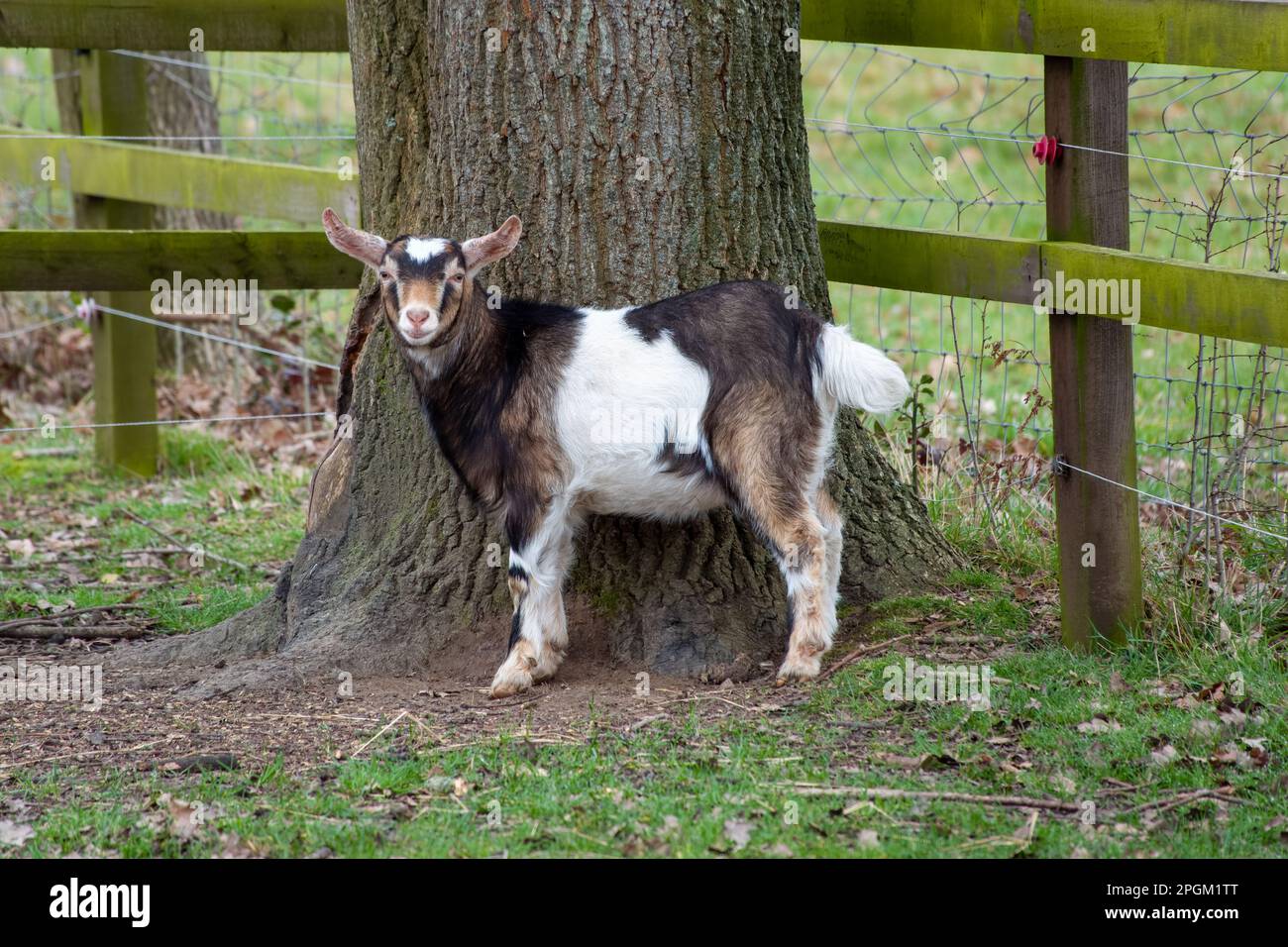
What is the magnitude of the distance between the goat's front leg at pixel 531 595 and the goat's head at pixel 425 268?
0.63 m

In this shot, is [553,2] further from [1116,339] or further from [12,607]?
[12,607]

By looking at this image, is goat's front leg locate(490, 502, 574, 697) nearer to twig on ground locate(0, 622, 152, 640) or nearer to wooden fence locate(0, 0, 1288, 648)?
wooden fence locate(0, 0, 1288, 648)

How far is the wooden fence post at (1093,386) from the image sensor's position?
4.29m

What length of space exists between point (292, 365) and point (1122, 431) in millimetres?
5724

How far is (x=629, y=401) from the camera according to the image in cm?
439

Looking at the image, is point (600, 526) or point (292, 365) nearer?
point (600, 526)

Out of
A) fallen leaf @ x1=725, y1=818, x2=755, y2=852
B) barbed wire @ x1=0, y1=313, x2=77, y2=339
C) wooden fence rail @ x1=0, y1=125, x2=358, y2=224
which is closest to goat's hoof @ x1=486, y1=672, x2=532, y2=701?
fallen leaf @ x1=725, y1=818, x2=755, y2=852

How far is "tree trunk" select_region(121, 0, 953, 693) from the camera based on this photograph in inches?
177

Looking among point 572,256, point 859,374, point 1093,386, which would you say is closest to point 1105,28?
point 1093,386

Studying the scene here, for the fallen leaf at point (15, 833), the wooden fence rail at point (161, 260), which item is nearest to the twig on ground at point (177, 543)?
the wooden fence rail at point (161, 260)

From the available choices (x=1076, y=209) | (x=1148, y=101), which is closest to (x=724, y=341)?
(x=1076, y=209)

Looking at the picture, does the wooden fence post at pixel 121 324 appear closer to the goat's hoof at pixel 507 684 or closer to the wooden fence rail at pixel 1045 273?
the goat's hoof at pixel 507 684

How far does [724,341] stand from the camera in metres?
4.38
